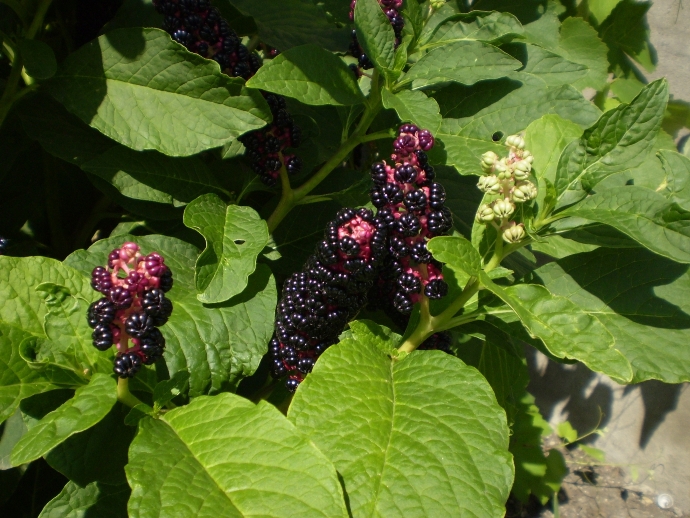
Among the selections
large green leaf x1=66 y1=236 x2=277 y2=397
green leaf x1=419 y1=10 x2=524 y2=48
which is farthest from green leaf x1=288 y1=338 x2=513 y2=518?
green leaf x1=419 y1=10 x2=524 y2=48

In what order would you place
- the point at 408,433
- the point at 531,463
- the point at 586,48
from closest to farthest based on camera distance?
1. the point at 408,433
2. the point at 586,48
3. the point at 531,463

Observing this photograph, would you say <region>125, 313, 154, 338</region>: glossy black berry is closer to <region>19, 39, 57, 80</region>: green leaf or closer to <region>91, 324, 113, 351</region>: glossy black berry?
<region>91, 324, 113, 351</region>: glossy black berry

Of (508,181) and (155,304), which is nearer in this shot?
(155,304)

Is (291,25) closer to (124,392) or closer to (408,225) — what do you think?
(408,225)

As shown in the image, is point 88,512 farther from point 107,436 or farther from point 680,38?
point 680,38

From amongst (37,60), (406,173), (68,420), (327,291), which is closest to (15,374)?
(68,420)

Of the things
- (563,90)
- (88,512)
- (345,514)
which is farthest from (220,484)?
(563,90)
